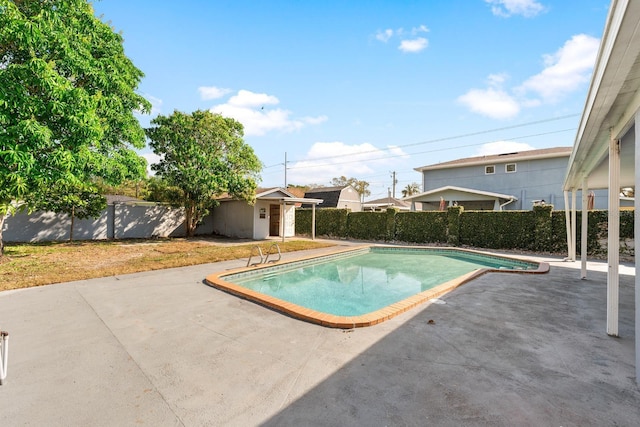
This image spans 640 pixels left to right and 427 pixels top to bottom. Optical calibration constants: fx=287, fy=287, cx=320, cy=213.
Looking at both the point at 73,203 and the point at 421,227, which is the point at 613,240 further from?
the point at 73,203

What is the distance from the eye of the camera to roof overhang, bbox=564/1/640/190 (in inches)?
74.0

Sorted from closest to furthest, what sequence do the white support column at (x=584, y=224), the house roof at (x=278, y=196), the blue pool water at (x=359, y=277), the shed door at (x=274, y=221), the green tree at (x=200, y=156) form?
the white support column at (x=584, y=224), the blue pool water at (x=359, y=277), the green tree at (x=200, y=156), the house roof at (x=278, y=196), the shed door at (x=274, y=221)

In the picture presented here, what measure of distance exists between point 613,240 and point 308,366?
4.17 meters

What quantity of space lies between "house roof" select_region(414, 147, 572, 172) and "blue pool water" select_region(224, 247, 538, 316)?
10389 millimetres

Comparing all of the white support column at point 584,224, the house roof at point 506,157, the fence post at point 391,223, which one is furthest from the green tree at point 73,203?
the house roof at point 506,157

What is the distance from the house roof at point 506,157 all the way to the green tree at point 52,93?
20100mm

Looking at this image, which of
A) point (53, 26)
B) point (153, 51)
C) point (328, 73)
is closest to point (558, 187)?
point (328, 73)

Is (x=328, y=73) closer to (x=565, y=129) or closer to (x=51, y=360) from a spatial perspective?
(x=51, y=360)

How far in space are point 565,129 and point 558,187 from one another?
5.07 m

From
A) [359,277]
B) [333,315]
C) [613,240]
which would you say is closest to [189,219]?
[359,277]

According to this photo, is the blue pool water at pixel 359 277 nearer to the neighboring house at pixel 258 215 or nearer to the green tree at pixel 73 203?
the neighboring house at pixel 258 215

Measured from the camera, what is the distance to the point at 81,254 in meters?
10.3

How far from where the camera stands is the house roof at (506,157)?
58.3 feet

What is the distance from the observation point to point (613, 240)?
3.71 meters
